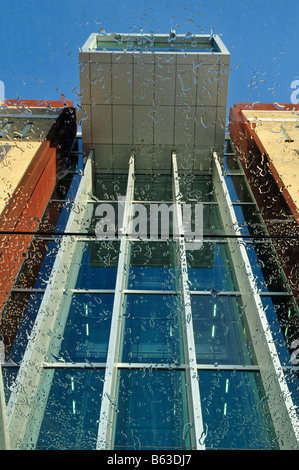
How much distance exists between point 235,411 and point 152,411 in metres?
0.76

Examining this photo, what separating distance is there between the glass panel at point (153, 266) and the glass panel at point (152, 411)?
1.70m

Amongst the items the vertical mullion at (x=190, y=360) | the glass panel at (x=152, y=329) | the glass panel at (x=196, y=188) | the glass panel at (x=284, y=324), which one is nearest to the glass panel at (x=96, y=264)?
the glass panel at (x=152, y=329)

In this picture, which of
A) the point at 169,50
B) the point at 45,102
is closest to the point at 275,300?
the point at 169,50

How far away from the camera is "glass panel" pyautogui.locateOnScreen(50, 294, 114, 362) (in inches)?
211

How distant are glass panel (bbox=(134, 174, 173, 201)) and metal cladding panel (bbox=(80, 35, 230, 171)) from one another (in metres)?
0.37

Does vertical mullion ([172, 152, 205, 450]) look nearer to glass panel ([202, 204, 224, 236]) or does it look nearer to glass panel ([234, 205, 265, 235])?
glass panel ([202, 204, 224, 236])

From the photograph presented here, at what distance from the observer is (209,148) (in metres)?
11.5

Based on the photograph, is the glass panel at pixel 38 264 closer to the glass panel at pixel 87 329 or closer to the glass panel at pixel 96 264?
the glass panel at pixel 96 264

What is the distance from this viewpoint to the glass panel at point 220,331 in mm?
5383

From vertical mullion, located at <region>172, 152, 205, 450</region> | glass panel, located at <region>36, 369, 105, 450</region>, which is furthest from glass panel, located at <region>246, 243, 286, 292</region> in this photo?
glass panel, located at <region>36, 369, 105, 450</region>

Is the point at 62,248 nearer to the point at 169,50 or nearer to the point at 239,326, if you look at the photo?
the point at 239,326

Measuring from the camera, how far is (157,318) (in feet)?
19.6

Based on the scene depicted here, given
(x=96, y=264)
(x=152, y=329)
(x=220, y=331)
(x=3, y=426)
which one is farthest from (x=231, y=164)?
(x=3, y=426)

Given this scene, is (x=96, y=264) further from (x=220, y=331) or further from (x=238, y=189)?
(x=238, y=189)
